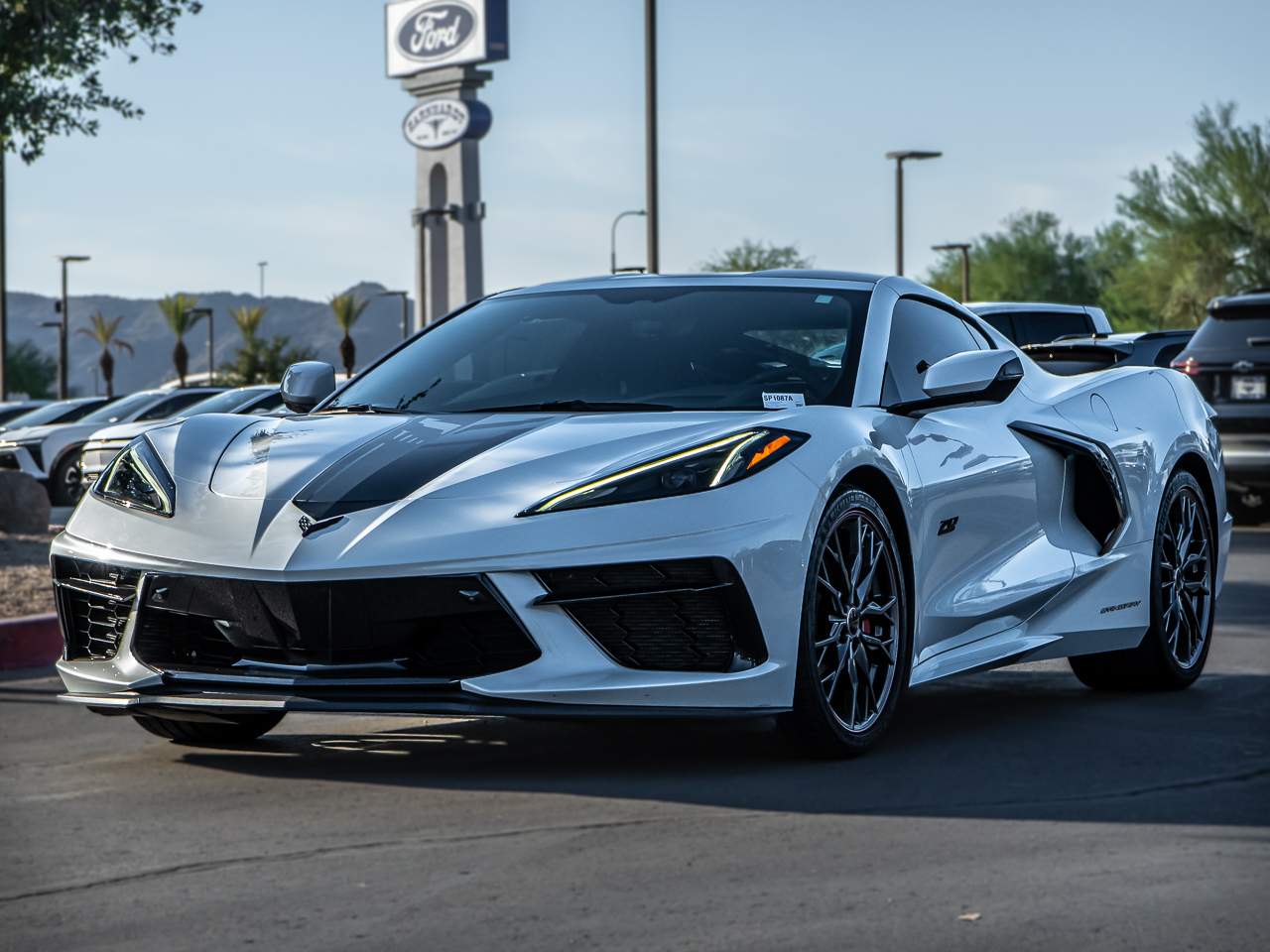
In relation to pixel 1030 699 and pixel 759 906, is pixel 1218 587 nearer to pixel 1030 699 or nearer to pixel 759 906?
pixel 1030 699

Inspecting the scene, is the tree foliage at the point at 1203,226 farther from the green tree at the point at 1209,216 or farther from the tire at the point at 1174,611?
the tire at the point at 1174,611

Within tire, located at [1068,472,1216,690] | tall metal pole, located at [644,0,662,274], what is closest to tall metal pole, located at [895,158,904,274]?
tall metal pole, located at [644,0,662,274]

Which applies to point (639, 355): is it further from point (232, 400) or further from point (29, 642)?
point (232, 400)

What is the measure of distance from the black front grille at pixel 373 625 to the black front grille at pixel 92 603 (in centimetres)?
31

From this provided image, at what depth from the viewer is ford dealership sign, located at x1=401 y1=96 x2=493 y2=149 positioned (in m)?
70.2

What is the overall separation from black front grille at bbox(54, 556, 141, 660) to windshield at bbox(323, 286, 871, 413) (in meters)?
1.03

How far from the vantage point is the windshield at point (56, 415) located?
26.2m

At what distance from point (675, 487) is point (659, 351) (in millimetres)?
1046

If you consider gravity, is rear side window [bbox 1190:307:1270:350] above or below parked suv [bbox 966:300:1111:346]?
below

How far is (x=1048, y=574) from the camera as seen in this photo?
6.56 m

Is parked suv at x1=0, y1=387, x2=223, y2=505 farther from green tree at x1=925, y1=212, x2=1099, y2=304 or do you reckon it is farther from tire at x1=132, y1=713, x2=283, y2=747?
green tree at x1=925, y1=212, x2=1099, y2=304

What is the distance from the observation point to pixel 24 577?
1137cm

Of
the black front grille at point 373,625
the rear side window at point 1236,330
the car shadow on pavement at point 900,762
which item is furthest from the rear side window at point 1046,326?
the black front grille at point 373,625

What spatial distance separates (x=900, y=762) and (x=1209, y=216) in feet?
170
